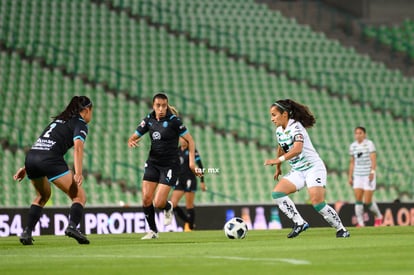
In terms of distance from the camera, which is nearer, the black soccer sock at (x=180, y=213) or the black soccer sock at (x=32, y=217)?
the black soccer sock at (x=32, y=217)

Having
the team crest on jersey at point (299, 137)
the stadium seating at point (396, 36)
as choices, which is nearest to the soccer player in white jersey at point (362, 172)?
the team crest on jersey at point (299, 137)

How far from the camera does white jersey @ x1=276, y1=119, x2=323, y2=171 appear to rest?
14.5m

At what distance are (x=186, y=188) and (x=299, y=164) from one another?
22.0ft

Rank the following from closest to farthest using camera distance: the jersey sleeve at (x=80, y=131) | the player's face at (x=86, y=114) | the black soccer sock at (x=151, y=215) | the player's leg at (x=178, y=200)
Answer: the jersey sleeve at (x=80, y=131)
the player's face at (x=86, y=114)
the black soccer sock at (x=151, y=215)
the player's leg at (x=178, y=200)

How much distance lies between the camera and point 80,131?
44.9 ft

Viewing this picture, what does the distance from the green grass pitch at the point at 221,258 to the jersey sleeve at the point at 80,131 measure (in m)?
1.51

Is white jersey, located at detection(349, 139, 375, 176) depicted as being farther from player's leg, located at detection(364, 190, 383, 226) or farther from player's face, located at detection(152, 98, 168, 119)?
player's face, located at detection(152, 98, 168, 119)

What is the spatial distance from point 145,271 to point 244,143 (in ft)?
64.8

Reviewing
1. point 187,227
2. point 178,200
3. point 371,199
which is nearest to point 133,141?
point 178,200

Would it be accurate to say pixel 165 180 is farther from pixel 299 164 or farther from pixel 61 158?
pixel 61 158

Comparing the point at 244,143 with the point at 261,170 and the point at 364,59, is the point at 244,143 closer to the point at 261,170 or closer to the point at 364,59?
the point at 261,170

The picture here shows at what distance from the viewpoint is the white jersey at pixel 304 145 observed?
1454cm

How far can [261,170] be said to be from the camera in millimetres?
27547

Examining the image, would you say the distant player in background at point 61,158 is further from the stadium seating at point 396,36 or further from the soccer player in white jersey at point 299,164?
the stadium seating at point 396,36
